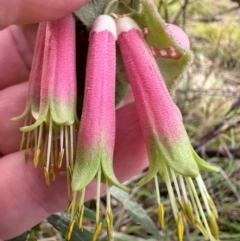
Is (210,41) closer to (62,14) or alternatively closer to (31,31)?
(31,31)

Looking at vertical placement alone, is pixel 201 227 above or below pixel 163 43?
below

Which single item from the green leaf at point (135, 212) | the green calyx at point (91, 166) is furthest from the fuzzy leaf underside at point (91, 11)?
the green leaf at point (135, 212)

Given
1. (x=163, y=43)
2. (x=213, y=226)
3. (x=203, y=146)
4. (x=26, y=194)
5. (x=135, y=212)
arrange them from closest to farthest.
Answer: (x=213, y=226) → (x=163, y=43) → (x=26, y=194) → (x=135, y=212) → (x=203, y=146)

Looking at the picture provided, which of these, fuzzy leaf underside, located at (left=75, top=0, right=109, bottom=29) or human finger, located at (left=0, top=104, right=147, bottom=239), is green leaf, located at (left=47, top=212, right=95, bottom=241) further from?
fuzzy leaf underside, located at (left=75, top=0, right=109, bottom=29)

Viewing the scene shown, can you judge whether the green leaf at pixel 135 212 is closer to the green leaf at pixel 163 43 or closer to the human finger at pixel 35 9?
the green leaf at pixel 163 43

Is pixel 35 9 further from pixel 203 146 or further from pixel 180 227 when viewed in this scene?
pixel 203 146

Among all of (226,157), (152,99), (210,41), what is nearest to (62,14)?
(152,99)

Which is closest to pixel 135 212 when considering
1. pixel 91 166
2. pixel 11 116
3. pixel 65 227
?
pixel 65 227

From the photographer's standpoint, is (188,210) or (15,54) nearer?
(188,210)

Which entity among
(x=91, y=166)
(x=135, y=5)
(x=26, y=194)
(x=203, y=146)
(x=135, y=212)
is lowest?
(x=203, y=146)
